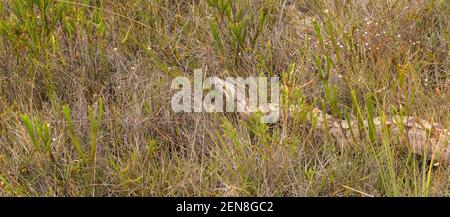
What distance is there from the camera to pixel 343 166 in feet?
9.50

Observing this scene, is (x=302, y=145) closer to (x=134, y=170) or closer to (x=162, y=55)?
(x=134, y=170)

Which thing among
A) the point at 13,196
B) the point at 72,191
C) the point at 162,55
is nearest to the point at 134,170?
the point at 72,191

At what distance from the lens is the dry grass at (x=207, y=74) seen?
2.89 metres

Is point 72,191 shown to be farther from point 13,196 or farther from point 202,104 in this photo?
point 202,104

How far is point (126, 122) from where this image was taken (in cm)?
324

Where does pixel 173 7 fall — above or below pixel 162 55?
above

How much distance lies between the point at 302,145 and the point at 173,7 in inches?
60.5

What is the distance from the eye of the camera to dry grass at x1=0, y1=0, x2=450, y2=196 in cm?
289

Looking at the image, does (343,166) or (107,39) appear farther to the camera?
(107,39)

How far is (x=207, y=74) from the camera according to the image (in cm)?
369
